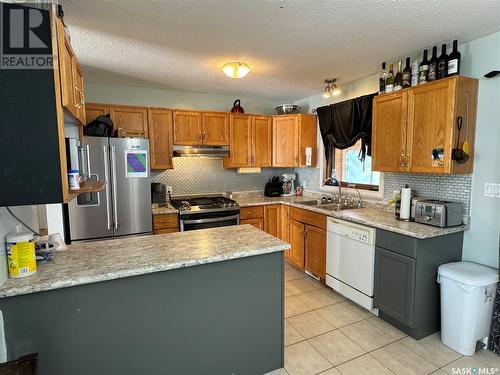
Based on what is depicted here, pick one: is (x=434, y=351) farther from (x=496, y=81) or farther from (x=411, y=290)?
(x=496, y=81)

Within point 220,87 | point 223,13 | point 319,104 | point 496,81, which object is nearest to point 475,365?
point 496,81

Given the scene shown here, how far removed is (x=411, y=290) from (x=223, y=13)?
2521 millimetres

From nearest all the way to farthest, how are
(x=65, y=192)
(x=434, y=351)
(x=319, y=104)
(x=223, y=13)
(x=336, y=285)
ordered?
(x=65, y=192) → (x=223, y=13) → (x=434, y=351) → (x=336, y=285) → (x=319, y=104)

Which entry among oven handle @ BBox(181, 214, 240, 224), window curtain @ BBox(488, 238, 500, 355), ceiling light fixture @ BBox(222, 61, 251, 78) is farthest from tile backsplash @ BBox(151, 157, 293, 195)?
window curtain @ BBox(488, 238, 500, 355)

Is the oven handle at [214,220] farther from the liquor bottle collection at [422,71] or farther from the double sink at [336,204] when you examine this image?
the liquor bottle collection at [422,71]

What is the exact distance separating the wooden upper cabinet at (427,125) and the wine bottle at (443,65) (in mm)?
86

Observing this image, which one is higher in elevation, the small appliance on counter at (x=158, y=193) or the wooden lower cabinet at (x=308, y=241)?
the small appliance on counter at (x=158, y=193)

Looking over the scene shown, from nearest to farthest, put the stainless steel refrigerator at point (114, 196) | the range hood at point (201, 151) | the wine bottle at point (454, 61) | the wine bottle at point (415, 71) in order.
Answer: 1. the wine bottle at point (454, 61)
2. the wine bottle at point (415, 71)
3. the stainless steel refrigerator at point (114, 196)
4. the range hood at point (201, 151)

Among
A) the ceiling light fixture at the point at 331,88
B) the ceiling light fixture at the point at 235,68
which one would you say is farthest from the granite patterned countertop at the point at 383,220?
the ceiling light fixture at the point at 235,68

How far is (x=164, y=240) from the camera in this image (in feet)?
6.26

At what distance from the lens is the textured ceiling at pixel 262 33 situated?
1.77m

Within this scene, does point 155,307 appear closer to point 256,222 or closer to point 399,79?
point 256,222

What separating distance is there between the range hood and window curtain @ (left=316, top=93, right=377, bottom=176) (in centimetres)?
145

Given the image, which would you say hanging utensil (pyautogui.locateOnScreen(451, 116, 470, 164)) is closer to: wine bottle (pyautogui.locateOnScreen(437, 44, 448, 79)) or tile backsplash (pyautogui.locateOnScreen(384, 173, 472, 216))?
tile backsplash (pyautogui.locateOnScreen(384, 173, 472, 216))
